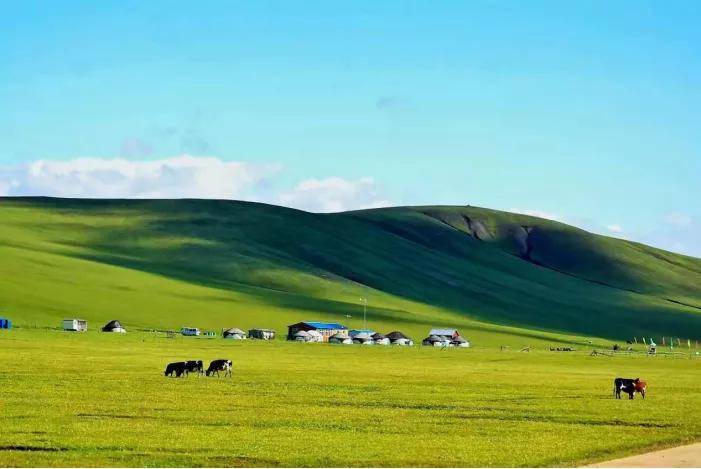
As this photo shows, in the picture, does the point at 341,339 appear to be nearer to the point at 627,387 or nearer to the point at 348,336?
the point at 348,336

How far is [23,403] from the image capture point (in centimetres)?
4303

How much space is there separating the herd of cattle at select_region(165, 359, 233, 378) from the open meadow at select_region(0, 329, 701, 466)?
137 centimetres

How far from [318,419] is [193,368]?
85.5 feet

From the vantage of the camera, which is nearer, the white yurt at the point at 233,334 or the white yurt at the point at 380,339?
the white yurt at the point at 233,334

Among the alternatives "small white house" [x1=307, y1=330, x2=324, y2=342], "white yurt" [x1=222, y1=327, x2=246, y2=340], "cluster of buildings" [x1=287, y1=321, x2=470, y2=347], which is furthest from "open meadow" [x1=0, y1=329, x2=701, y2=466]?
"cluster of buildings" [x1=287, y1=321, x2=470, y2=347]

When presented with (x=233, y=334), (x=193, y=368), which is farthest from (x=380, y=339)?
(x=193, y=368)

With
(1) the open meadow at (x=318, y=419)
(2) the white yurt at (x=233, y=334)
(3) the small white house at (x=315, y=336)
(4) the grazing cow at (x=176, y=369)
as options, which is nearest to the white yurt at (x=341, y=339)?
(3) the small white house at (x=315, y=336)

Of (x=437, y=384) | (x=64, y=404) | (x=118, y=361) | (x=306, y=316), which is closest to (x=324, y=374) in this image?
(x=437, y=384)

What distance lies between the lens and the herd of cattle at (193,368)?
63.7 metres

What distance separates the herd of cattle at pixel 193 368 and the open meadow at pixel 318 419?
4.49 ft

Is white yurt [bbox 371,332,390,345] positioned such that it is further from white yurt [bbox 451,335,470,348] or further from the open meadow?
the open meadow

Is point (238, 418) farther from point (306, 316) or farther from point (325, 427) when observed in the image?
point (306, 316)

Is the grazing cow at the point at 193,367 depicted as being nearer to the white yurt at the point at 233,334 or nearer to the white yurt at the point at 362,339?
the white yurt at the point at 233,334

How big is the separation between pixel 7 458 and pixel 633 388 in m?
33.8
